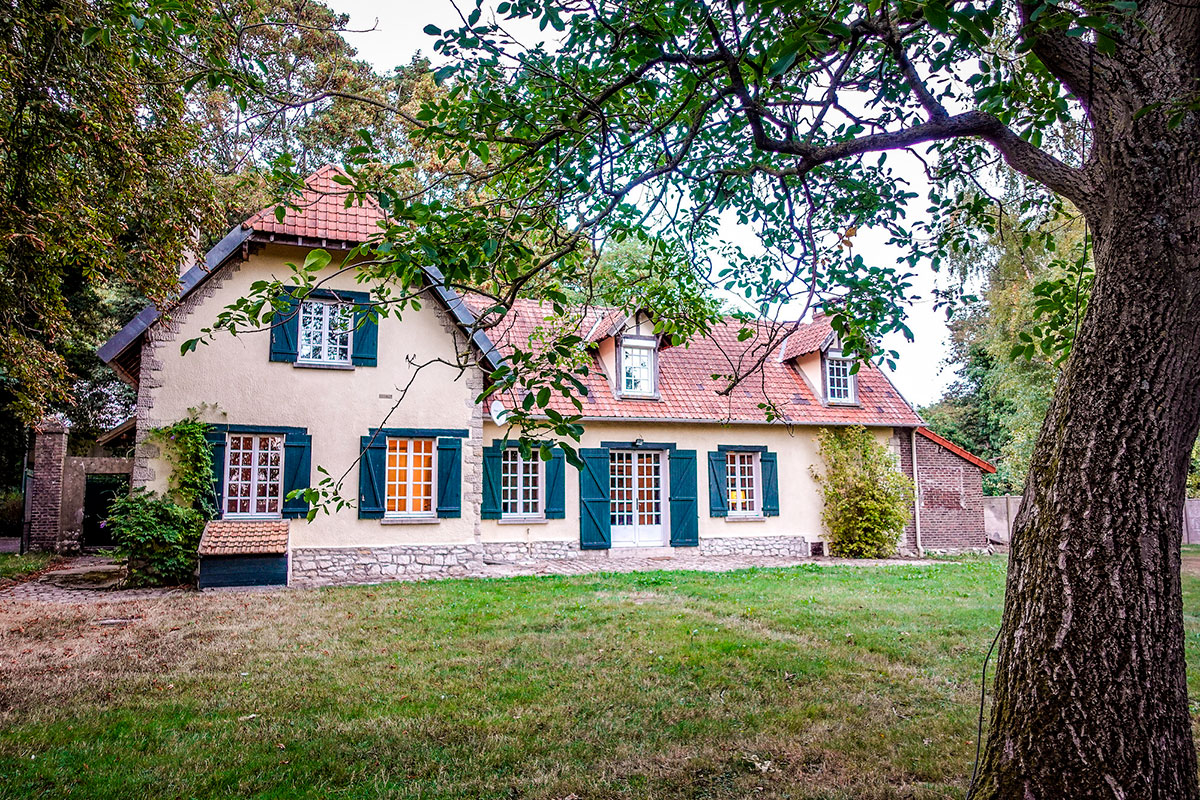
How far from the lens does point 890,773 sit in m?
3.68

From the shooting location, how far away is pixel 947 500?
57.0 ft

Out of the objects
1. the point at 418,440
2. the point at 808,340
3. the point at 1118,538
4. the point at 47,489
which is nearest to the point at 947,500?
the point at 808,340

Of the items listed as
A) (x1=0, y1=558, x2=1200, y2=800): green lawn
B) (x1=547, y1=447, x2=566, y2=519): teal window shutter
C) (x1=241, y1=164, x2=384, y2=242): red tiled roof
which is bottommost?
(x1=0, y1=558, x2=1200, y2=800): green lawn

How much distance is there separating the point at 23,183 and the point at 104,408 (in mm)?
16603

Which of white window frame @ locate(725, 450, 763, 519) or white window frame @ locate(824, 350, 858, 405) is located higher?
white window frame @ locate(824, 350, 858, 405)

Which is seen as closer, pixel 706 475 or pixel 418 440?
pixel 418 440

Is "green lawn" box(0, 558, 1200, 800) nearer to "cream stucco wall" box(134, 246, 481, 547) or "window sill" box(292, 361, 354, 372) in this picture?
"cream stucco wall" box(134, 246, 481, 547)

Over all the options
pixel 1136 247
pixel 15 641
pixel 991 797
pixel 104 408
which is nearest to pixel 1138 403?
pixel 1136 247

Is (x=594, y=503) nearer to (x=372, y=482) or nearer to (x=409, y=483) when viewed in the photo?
(x=409, y=483)

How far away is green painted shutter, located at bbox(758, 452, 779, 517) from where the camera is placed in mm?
15930

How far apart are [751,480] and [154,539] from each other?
36.1 ft

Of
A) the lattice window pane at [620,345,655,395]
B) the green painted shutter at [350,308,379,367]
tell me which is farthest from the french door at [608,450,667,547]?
the green painted shutter at [350,308,379,367]

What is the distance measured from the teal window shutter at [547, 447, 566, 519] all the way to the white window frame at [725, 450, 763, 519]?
12.0ft

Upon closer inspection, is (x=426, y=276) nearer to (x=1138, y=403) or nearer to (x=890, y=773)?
(x=1138, y=403)
